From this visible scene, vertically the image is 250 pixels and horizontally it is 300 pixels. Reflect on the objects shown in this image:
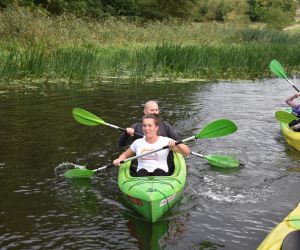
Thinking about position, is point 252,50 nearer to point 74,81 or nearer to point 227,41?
point 227,41

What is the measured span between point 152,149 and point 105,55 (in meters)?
8.46

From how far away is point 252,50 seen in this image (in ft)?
50.8

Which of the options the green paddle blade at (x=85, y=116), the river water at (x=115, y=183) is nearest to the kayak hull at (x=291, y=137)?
the river water at (x=115, y=183)

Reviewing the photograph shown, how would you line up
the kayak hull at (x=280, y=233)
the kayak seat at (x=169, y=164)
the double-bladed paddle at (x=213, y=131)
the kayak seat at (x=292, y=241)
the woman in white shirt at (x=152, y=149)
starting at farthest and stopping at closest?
Answer: the double-bladed paddle at (x=213, y=131) < the kayak seat at (x=169, y=164) < the woman in white shirt at (x=152, y=149) < the kayak hull at (x=280, y=233) < the kayak seat at (x=292, y=241)

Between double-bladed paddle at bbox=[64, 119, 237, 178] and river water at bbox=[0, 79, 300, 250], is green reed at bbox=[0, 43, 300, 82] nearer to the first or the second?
river water at bbox=[0, 79, 300, 250]

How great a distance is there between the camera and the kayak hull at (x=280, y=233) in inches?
132

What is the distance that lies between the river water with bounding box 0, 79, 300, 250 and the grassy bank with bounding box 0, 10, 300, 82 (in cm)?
125

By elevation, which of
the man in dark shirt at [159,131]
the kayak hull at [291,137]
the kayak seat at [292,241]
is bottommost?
the kayak hull at [291,137]

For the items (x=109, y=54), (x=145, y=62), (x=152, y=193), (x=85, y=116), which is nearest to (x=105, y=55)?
(x=109, y=54)

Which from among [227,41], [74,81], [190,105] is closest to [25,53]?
[74,81]

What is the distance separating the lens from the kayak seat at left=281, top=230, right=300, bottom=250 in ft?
10.4

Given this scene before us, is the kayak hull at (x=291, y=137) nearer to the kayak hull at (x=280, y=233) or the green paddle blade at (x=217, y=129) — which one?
the green paddle blade at (x=217, y=129)

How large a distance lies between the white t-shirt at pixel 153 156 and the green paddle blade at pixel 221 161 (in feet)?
3.51

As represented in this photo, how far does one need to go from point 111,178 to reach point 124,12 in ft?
91.0
